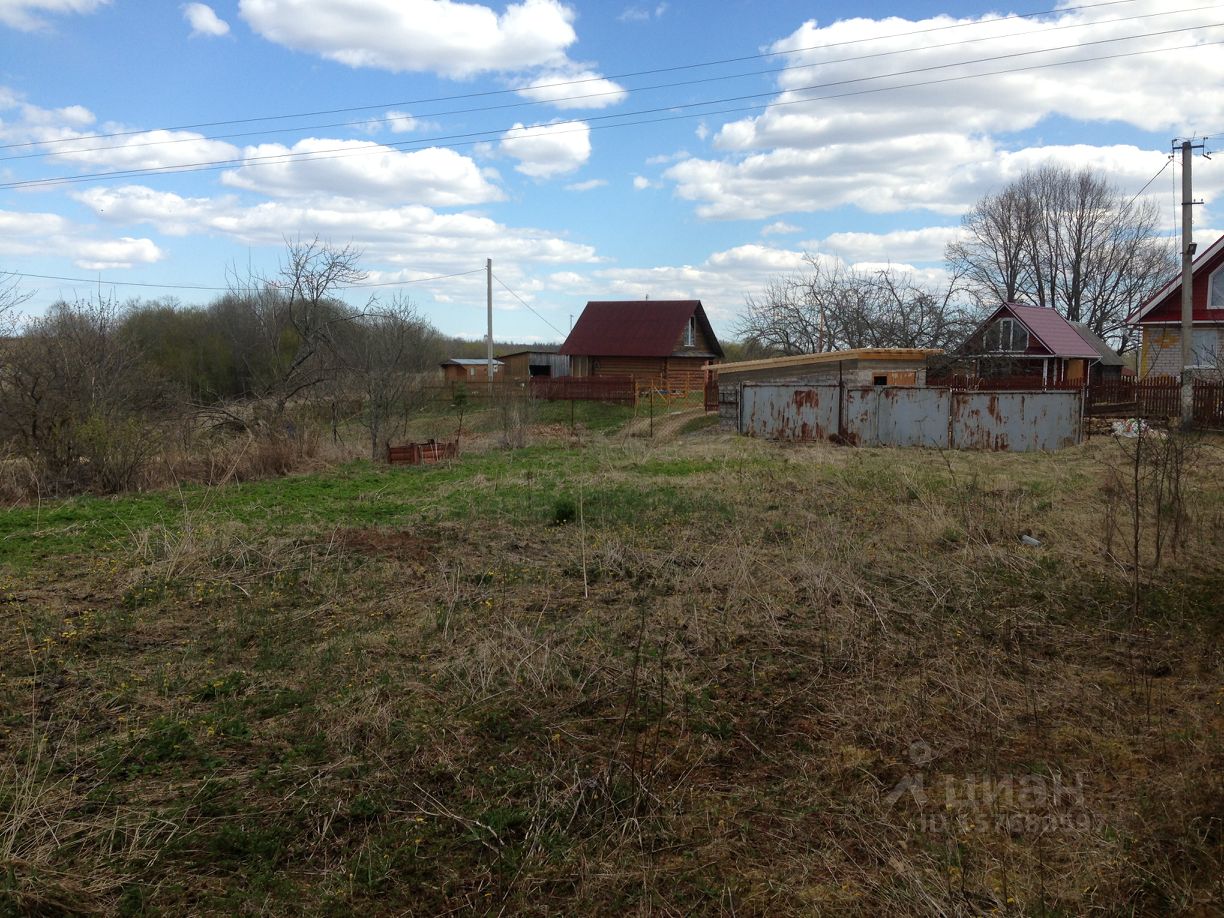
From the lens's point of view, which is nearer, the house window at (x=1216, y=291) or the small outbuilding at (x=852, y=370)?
the small outbuilding at (x=852, y=370)

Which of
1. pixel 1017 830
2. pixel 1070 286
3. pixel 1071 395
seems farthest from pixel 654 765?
pixel 1070 286

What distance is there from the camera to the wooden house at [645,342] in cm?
4019

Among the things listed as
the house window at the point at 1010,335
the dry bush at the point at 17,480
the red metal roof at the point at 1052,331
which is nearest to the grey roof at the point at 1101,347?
the red metal roof at the point at 1052,331

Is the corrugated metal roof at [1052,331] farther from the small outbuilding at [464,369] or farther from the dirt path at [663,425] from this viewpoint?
the small outbuilding at [464,369]

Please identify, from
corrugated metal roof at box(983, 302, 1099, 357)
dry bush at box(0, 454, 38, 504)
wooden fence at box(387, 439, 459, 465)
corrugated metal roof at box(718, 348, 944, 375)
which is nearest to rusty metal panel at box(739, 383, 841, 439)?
corrugated metal roof at box(718, 348, 944, 375)

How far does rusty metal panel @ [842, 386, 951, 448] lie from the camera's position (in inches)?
710

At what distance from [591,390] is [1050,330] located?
65.3ft

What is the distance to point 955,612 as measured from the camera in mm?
6504

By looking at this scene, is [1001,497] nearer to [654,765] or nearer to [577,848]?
[654,765]

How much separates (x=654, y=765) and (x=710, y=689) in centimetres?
102

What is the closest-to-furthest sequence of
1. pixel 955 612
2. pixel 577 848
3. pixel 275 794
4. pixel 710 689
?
1. pixel 577 848
2. pixel 275 794
3. pixel 710 689
4. pixel 955 612

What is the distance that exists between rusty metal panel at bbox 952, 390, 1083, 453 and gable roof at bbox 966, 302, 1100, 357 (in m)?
19.1

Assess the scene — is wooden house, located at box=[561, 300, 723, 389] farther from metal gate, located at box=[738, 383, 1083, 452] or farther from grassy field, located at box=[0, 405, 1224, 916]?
grassy field, located at box=[0, 405, 1224, 916]

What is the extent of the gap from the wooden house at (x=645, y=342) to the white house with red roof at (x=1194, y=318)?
17497mm
